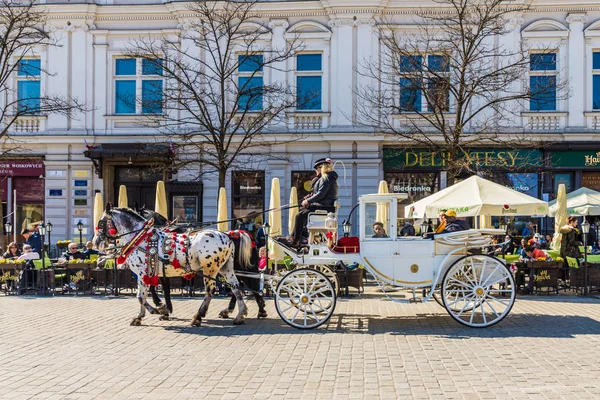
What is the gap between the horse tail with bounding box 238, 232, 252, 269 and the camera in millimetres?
11695

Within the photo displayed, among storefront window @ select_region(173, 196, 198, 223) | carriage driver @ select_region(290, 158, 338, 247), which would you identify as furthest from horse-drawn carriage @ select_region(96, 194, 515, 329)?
storefront window @ select_region(173, 196, 198, 223)

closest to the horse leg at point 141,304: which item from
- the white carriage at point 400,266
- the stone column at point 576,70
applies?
the white carriage at point 400,266

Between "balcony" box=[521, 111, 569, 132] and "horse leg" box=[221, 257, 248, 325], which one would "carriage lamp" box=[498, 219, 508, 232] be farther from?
"horse leg" box=[221, 257, 248, 325]

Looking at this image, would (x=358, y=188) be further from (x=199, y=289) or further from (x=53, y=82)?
(x=53, y=82)

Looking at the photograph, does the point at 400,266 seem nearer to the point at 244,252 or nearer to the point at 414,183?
the point at 244,252

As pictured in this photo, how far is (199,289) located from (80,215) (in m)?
11.2

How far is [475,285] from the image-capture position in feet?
34.8

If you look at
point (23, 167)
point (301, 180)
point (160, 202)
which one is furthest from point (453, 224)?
point (23, 167)

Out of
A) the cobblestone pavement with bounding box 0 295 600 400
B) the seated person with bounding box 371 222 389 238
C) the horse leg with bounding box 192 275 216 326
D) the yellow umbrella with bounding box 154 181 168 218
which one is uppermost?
the yellow umbrella with bounding box 154 181 168 218

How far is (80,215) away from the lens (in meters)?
25.5

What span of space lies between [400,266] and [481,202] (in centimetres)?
418

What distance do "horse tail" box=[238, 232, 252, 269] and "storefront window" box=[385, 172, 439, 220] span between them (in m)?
14.0

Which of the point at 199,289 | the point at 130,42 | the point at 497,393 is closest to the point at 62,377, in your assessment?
the point at 497,393

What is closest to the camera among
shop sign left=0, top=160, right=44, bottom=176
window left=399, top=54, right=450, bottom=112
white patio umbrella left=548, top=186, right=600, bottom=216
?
window left=399, top=54, right=450, bottom=112
